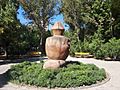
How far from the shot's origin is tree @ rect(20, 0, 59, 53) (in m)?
48.2

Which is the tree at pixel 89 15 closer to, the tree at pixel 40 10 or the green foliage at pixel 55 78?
the tree at pixel 40 10

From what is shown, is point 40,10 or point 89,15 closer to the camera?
point 89,15

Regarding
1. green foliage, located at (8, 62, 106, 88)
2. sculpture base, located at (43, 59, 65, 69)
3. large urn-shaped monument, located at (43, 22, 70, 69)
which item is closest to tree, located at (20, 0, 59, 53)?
large urn-shaped monument, located at (43, 22, 70, 69)

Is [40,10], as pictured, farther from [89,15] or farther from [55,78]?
[55,78]

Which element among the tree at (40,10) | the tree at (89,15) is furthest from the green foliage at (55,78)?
the tree at (40,10)

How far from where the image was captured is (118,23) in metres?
39.0

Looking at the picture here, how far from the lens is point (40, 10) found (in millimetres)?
48719

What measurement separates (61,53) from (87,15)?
73.5 feet

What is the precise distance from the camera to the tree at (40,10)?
48.2 metres

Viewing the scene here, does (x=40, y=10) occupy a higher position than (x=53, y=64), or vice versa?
(x=40, y=10)

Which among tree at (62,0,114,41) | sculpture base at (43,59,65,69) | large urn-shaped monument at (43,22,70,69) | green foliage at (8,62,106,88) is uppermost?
tree at (62,0,114,41)

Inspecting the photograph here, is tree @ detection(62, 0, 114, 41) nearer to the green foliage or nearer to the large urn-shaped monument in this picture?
the large urn-shaped monument

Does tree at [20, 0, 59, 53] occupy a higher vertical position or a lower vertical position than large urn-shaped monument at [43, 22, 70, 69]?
higher

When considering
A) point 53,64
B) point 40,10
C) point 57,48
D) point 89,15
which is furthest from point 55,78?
point 40,10
